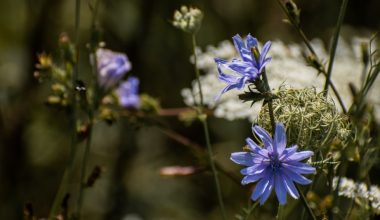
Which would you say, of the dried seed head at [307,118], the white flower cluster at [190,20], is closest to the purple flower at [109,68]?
the white flower cluster at [190,20]

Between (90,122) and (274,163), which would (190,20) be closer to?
(90,122)

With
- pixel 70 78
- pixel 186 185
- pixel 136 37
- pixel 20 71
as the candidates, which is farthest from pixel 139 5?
pixel 70 78

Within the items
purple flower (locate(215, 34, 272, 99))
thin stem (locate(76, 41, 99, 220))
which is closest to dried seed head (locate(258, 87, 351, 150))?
purple flower (locate(215, 34, 272, 99))

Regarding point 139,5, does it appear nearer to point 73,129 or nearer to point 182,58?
point 182,58

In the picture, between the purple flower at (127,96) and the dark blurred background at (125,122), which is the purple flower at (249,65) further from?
the dark blurred background at (125,122)

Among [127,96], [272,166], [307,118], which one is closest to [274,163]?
[272,166]
